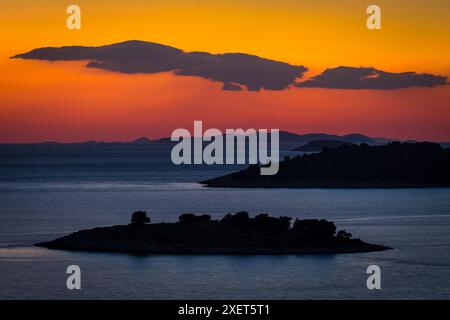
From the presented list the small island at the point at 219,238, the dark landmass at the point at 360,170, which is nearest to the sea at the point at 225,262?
the small island at the point at 219,238

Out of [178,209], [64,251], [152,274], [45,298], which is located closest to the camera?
[45,298]

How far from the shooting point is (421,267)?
5622 cm

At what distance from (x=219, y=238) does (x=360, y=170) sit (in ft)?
378

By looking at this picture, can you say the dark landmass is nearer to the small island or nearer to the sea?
the sea

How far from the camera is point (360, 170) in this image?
173 meters

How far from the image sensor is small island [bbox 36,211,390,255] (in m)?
59.3

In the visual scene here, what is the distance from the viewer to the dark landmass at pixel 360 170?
166250 mm

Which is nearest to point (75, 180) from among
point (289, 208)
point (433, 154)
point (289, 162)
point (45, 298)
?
point (289, 162)

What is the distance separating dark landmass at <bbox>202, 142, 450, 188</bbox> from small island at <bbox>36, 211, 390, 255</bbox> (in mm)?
100588

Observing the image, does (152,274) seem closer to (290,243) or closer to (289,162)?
(290,243)

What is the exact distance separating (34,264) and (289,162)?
122 metres

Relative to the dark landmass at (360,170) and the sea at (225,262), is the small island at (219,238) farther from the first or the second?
the dark landmass at (360,170)

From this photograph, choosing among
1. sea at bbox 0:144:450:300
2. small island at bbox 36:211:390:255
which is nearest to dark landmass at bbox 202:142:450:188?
sea at bbox 0:144:450:300

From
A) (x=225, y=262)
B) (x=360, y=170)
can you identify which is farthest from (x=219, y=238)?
(x=360, y=170)
